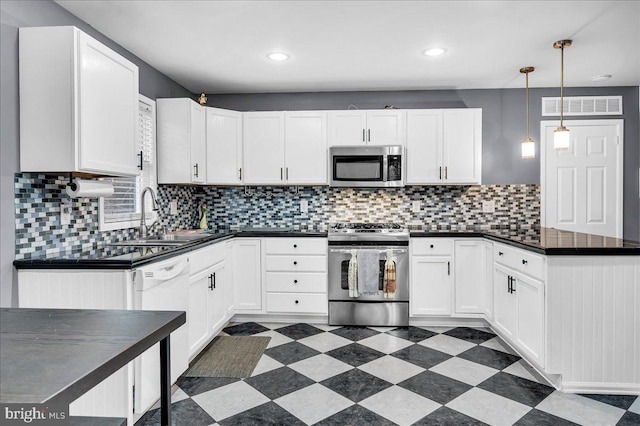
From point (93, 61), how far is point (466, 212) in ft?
12.2

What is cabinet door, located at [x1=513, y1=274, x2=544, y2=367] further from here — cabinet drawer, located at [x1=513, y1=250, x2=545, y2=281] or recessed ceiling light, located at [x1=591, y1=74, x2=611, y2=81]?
recessed ceiling light, located at [x1=591, y1=74, x2=611, y2=81]

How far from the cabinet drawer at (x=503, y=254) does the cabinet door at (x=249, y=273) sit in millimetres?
2178

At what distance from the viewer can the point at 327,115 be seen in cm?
420

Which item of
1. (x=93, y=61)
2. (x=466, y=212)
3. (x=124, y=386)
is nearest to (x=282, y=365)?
(x=124, y=386)

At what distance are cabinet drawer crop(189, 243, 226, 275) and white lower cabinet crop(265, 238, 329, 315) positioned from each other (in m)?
0.56

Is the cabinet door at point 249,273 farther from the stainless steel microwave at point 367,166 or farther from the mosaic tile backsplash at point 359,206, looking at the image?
the stainless steel microwave at point 367,166

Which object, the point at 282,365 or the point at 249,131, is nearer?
the point at 282,365

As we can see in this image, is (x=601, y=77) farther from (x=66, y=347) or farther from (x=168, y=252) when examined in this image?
(x=66, y=347)

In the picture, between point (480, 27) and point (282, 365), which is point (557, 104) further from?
point (282, 365)

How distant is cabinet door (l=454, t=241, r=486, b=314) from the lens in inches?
151

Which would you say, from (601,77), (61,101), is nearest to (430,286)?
(601,77)

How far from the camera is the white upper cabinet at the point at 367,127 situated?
4160 mm

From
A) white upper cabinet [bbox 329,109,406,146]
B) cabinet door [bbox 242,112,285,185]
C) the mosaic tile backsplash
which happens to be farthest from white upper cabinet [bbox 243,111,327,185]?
the mosaic tile backsplash

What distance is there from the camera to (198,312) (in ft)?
9.95
